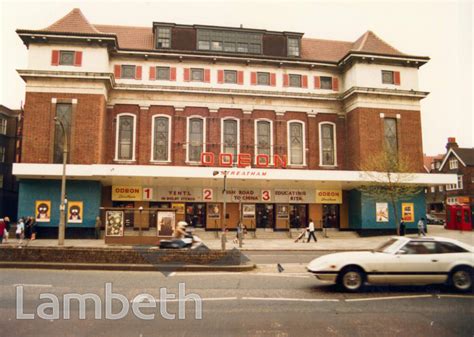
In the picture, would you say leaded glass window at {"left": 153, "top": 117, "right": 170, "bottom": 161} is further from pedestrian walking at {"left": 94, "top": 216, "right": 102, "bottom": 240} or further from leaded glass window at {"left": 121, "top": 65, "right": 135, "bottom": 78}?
pedestrian walking at {"left": 94, "top": 216, "right": 102, "bottom": 240}

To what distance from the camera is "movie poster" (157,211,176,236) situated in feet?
75.4

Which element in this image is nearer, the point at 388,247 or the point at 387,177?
the point at 388,247

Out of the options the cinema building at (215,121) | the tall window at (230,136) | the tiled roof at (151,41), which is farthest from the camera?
the tall window at (230,136)

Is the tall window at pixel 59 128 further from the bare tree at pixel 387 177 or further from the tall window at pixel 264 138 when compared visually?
the bare tree at pixel 387 177

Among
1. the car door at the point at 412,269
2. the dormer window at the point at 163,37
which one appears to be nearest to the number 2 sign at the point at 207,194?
the dormer window at the point at 163,37

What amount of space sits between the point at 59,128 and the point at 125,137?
17.6 ft

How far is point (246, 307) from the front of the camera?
823 cm

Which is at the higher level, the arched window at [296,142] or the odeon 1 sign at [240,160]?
the arched window at [296,142]

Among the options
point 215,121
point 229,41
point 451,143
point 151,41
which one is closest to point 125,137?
point 215,121

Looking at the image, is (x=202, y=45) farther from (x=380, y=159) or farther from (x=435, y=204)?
(x=435, y=204)

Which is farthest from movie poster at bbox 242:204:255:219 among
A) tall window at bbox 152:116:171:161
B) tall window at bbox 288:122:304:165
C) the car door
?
the car door

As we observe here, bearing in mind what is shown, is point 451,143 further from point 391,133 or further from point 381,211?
point 381,211

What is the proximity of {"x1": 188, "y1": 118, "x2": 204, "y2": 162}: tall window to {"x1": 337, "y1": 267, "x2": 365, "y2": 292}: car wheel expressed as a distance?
24448 millimetres

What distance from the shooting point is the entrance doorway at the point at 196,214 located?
3234cm
